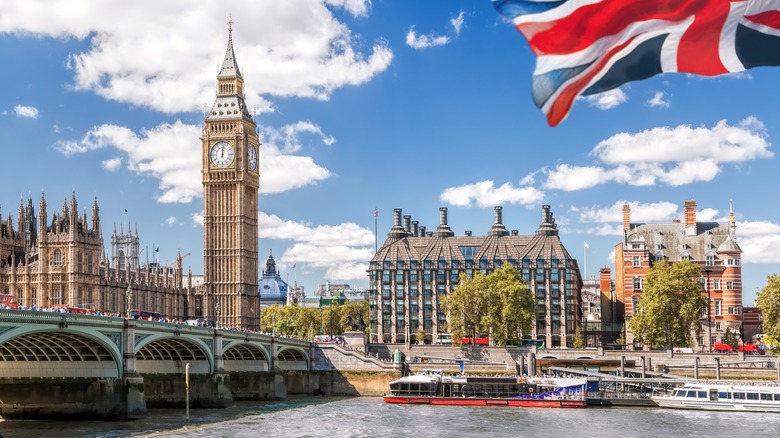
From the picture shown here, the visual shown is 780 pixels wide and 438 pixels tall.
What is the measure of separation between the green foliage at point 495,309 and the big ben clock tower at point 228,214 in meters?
43.1

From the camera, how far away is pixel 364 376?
344 feet

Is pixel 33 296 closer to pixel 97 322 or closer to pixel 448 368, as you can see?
pixel 448 368

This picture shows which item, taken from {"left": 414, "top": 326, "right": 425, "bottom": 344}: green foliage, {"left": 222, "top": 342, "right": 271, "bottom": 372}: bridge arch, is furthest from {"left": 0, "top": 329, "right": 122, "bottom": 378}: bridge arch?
{"left": 414, "top": 326, "right": 425, "bottom": 344}: green foliage

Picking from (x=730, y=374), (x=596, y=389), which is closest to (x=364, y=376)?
(x=596, y=389)

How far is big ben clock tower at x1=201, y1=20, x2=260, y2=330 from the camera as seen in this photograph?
502 ft

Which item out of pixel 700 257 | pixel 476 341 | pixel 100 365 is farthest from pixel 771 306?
pixel 100 365

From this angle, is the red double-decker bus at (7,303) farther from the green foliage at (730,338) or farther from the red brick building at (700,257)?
the green foliage at (730,338)

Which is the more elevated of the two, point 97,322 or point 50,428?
point 97,322

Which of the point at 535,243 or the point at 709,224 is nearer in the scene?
the point at 709,224

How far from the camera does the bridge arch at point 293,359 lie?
4058 inches

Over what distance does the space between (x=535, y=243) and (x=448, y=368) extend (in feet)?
156

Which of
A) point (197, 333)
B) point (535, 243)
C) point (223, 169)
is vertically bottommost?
point (197, 333)

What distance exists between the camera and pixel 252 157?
158000mm

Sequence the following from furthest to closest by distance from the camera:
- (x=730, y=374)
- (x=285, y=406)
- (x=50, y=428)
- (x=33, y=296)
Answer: (x=33, y=296) < (x=730, y=374) < (x=285, y=406) < (x=50, y=428)
